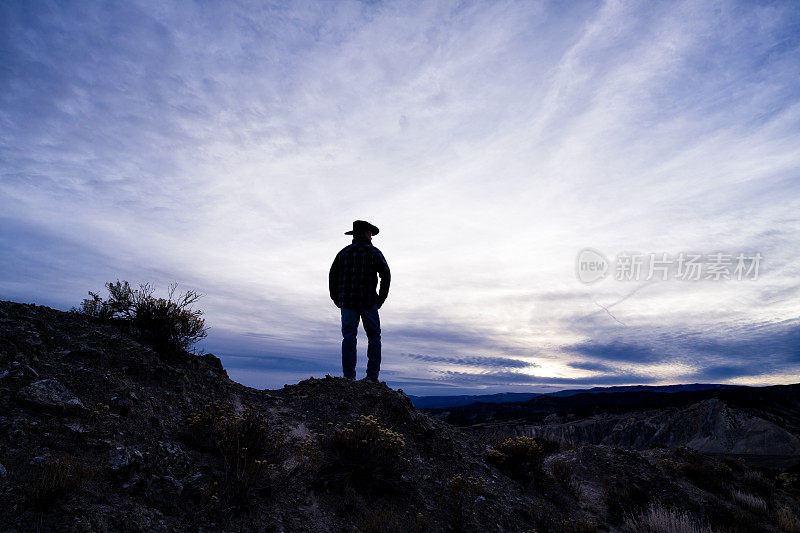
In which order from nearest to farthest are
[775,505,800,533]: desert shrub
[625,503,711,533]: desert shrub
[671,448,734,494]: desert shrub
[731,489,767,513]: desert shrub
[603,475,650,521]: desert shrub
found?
[625,503,711,533]: desert shrub → [603,475,650,521]: desert shrub → [775,505,800,533]: desert shrub → [731,489,767,513]: desert shrub → [671,448,734,494]: desert shrub

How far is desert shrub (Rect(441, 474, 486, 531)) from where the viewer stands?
4.82m

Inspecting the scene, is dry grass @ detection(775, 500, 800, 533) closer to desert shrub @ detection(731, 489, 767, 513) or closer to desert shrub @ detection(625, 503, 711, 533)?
desert shrub @ detection(731, 489, 767, 513)

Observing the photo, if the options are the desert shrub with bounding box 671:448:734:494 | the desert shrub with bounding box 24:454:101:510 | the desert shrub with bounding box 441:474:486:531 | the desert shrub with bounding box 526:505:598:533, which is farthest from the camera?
the desert shrub with bounding box 671:448:734:494

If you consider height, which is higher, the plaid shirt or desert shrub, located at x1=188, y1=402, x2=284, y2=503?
the plaid shirt

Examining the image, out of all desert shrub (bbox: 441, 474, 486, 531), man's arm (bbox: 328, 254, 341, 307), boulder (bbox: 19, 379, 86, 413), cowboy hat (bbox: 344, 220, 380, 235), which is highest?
cowboy hat (bbox: 344, 220, 380, 235)

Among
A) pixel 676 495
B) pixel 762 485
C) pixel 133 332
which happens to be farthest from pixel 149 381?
pixel 762 485

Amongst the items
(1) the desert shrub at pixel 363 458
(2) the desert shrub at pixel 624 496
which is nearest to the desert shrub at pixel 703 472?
(2) the desert shrub at pixel 624 496

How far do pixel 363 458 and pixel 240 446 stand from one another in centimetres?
154

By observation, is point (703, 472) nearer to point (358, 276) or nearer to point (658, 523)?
point (658, 523)

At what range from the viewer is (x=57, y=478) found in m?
3.02

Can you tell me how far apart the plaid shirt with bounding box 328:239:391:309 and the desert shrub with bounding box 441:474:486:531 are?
12.1ft

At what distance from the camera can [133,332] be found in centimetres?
639

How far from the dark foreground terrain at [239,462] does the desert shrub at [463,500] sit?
2 cm

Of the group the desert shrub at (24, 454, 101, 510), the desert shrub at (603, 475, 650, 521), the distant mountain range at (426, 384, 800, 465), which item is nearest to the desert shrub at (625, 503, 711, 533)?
the desert shrub at (603, 475, 650, 521)
